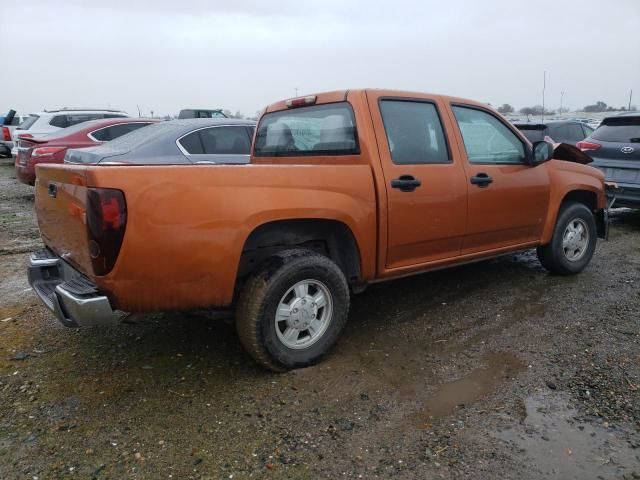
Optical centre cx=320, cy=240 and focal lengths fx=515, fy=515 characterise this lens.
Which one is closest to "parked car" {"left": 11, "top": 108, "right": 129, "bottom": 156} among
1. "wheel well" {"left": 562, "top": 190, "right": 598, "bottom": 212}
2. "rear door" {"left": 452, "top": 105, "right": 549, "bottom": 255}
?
"rear door" {"left": 452, "top": 105, "right": 549, "bottom": 255}

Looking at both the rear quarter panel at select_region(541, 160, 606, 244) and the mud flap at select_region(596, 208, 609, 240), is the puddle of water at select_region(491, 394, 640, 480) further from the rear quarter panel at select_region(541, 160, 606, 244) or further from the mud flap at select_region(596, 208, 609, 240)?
the mud flap at select_region(596, 208, 609, 240)

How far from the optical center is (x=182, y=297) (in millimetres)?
2889

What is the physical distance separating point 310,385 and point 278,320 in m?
0.44

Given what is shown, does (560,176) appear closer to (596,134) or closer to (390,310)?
(390,310)

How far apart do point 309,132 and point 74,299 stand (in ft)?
7.32

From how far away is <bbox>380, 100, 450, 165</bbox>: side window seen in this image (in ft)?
12.5

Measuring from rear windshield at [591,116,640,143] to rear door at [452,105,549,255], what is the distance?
3.50 metres

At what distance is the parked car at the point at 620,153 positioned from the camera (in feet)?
23.1

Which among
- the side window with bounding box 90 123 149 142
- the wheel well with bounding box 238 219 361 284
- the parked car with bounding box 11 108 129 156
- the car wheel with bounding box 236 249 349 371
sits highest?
the parked car with bounding box 11 108 129 156

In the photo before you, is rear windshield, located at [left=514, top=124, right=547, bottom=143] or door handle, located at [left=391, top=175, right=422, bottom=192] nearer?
door handle, located at [left=391, top=175, right=422, bottom=192]

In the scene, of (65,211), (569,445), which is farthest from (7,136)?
(569,445)

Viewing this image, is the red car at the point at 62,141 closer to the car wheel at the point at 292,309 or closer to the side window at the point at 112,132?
the side window at the point at 112,132

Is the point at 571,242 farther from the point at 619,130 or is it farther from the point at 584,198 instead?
the point at 619,130

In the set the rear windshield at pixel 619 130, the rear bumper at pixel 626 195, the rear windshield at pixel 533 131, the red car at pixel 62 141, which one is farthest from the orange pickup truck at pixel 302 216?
the rear windshield at pixel 533 131
